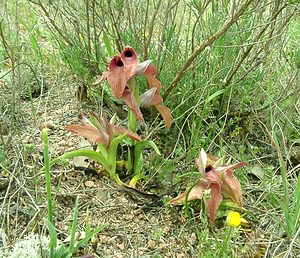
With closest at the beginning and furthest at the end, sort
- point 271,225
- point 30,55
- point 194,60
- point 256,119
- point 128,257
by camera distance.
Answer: point 128,257 → point 271,225 → point 194,60 → point 256,119 → point 30,55

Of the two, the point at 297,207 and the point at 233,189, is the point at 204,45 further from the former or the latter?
the point at 297,207

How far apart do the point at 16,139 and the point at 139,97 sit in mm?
552

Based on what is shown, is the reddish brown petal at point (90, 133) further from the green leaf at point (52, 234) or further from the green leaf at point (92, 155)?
the green leaf at point (52, 234)

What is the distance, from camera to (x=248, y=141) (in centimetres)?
237

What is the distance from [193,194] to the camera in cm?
180

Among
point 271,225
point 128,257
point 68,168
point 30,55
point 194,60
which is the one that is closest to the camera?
point 128,257

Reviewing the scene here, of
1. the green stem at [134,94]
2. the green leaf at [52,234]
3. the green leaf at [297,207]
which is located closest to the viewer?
the green leaf at [52,234]

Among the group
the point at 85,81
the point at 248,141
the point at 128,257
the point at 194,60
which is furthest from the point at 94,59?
the point at 128,257

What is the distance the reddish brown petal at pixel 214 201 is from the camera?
1.77m

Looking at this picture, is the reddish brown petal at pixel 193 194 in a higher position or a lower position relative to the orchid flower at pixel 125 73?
lower

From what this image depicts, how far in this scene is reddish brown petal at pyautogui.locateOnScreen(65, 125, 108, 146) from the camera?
1854 millimetres

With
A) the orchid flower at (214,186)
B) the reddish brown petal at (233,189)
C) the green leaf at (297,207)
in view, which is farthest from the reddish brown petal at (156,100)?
the green leaf at (297,207)

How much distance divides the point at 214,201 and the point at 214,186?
Result: 1.9 inches

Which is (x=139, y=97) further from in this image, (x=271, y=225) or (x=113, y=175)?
(x=271, y=225)
